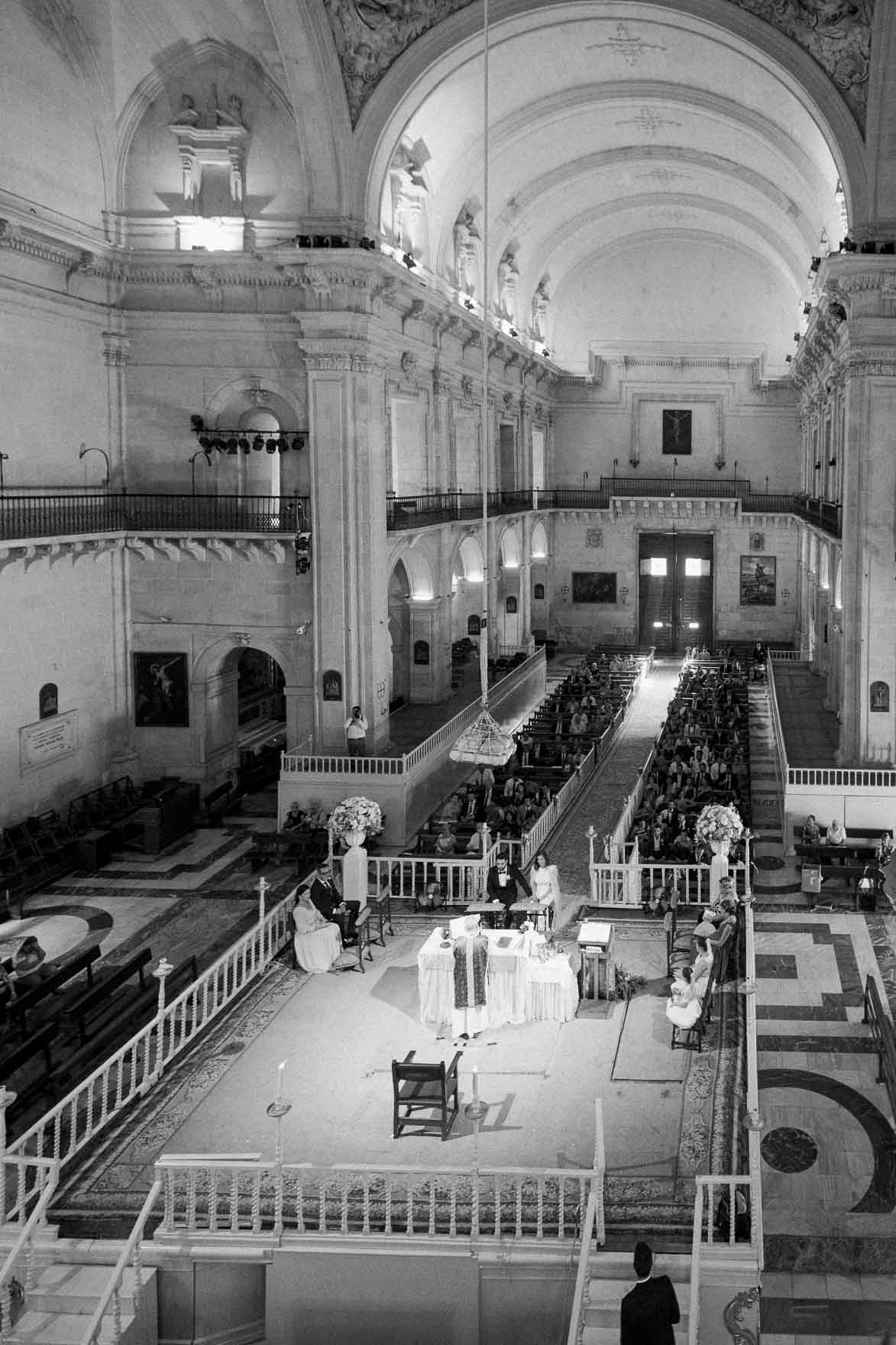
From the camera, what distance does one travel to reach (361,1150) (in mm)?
10062

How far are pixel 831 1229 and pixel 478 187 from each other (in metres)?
23.5

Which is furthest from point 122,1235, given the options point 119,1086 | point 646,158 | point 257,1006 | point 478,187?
point 646,158

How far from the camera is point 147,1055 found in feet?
35.9

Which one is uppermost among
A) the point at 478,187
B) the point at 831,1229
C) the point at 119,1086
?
the point at 478,187

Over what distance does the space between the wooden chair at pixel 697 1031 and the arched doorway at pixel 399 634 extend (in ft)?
52.1

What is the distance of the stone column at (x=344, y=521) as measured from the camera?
2125 centimetres

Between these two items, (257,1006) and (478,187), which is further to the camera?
(478,187)

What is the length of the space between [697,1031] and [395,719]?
1486 cm

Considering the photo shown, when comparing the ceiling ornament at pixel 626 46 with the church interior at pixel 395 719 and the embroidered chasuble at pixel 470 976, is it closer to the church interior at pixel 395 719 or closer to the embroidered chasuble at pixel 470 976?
the church interior at pixel 395 719

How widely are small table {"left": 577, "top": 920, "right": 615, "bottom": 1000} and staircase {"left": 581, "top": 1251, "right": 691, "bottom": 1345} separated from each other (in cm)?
434

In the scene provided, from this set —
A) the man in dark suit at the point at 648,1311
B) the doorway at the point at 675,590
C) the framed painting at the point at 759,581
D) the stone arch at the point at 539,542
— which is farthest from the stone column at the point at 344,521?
the framed painting at the point at 759,581

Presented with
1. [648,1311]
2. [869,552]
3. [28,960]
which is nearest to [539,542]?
[869,552]

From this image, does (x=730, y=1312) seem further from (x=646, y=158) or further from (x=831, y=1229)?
(x=646, y=158)

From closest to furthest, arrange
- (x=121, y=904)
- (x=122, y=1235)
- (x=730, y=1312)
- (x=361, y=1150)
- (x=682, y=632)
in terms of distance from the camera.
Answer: (x=730, y=1312)
(x=122, y=1235)
(x=361, y=1150)
(x=121, y=904)
(x=682, y=632)
